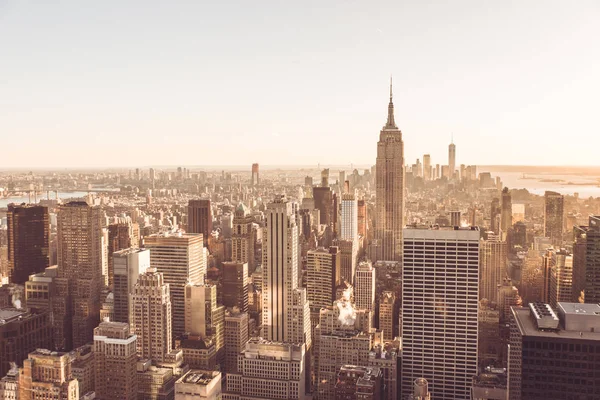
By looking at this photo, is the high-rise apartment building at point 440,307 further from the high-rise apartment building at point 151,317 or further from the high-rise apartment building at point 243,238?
the high-rise apartment building at point 151,317

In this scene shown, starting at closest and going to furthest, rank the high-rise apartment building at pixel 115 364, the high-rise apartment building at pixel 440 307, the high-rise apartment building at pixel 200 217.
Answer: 1. the high-rise apartment building at pixel 115 364
2. the high-rise apartment building at pixel 440 307
3. the high-rise apartment building at pixel 200 217

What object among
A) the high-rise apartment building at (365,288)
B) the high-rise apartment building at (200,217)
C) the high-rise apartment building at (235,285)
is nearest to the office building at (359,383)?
the high-rise apartment building at (365,288)

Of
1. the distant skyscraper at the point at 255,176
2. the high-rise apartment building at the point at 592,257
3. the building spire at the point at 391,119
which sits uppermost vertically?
the building spire at the point at 391,119

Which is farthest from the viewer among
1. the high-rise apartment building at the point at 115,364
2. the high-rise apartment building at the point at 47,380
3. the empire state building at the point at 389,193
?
the empire state building at the point at 389,193

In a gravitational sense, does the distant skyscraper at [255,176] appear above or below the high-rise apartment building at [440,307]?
above

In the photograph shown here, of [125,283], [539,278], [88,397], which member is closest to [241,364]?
[88,397]

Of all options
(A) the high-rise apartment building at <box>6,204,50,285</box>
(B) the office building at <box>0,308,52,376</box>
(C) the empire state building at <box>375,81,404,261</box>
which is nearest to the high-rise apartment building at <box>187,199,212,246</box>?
(A) the high-rise apartment building at <box>6,204,50,285</box>

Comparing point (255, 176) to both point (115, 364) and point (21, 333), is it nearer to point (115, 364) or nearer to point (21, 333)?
point (115, 364)
